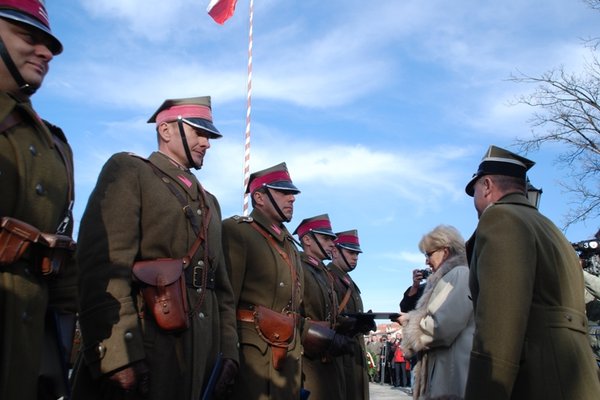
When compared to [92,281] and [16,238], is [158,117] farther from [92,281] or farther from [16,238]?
[16,238]

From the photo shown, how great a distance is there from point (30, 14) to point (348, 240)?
25.6 feet

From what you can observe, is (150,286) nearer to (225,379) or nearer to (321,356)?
(225,379)

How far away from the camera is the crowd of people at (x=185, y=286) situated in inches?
109

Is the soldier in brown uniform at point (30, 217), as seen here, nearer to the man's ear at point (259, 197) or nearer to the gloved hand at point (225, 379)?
the gloved hand at point (225, 379)

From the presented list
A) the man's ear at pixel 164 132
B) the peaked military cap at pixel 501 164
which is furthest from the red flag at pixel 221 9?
the peaked military cap at pixel 501 164

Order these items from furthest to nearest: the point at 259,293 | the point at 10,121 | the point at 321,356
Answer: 1. the point at 321,356
2. the point at 259,293
3. the point at 10,121

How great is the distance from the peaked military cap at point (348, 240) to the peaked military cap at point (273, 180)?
12.1 feet

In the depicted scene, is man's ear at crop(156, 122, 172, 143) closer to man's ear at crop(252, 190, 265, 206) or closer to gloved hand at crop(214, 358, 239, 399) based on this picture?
gloved hand at crop(214, 358, 239, 399)

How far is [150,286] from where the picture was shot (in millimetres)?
3656

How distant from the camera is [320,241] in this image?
358 inches

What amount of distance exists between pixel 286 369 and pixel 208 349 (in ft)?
4.78

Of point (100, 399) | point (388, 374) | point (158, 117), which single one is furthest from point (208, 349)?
point (388, 374)

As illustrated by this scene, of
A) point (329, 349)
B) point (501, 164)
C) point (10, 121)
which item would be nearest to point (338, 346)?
→ point (329, 349)

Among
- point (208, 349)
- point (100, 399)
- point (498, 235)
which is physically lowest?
point (100, 399)
